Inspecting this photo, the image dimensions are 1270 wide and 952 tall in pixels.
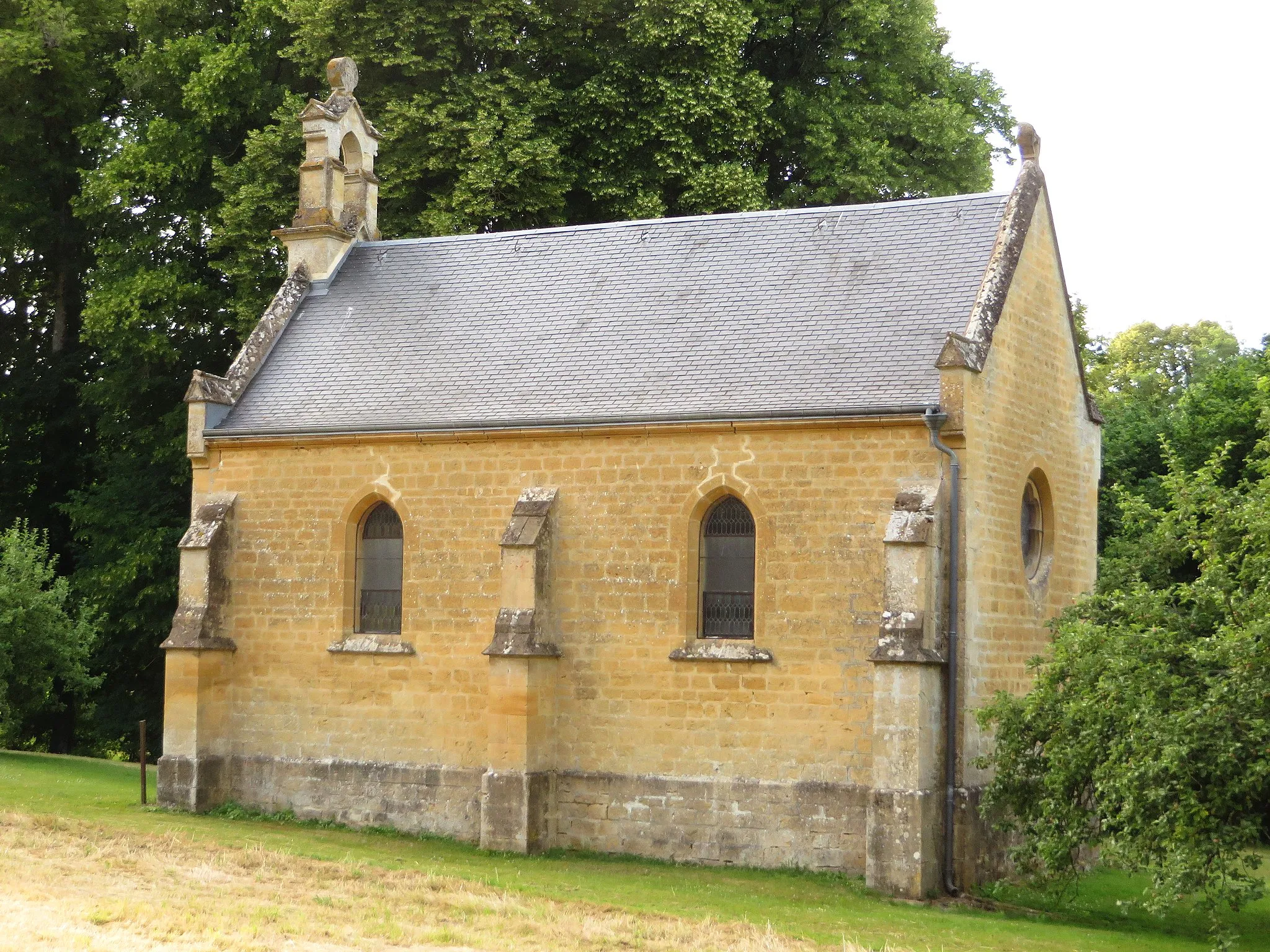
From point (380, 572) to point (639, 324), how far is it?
534cm

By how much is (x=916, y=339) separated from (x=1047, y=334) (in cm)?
290

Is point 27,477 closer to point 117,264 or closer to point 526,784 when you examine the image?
point 117,264

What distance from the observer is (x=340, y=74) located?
27219 millimetres

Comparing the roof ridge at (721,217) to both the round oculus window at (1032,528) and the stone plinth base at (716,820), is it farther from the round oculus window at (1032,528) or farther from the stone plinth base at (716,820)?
the stone plinth base at (716,820)

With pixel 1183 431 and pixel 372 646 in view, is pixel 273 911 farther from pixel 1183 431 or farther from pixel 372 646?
pixel 1183 431

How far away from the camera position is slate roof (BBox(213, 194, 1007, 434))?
68.2 feet

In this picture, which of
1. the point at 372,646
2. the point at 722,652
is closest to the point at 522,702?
the point at 722,652

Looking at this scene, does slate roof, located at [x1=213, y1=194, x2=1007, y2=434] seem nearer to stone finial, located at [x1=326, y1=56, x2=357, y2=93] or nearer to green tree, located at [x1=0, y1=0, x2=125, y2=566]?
stone finial, located at [x1=326, y1=56, x2=357, y2=93]

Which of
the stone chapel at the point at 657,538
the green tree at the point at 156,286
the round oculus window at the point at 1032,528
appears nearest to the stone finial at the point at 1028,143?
the stone chapel at the point at 657,538

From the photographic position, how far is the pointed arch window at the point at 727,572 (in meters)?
20.5

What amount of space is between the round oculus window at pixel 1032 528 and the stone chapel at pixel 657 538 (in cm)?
6

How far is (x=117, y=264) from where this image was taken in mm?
32438

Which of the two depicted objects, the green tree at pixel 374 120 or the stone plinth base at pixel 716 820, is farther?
the green tree at pixel 374 120

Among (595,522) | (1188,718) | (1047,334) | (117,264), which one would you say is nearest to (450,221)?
(117,264)
